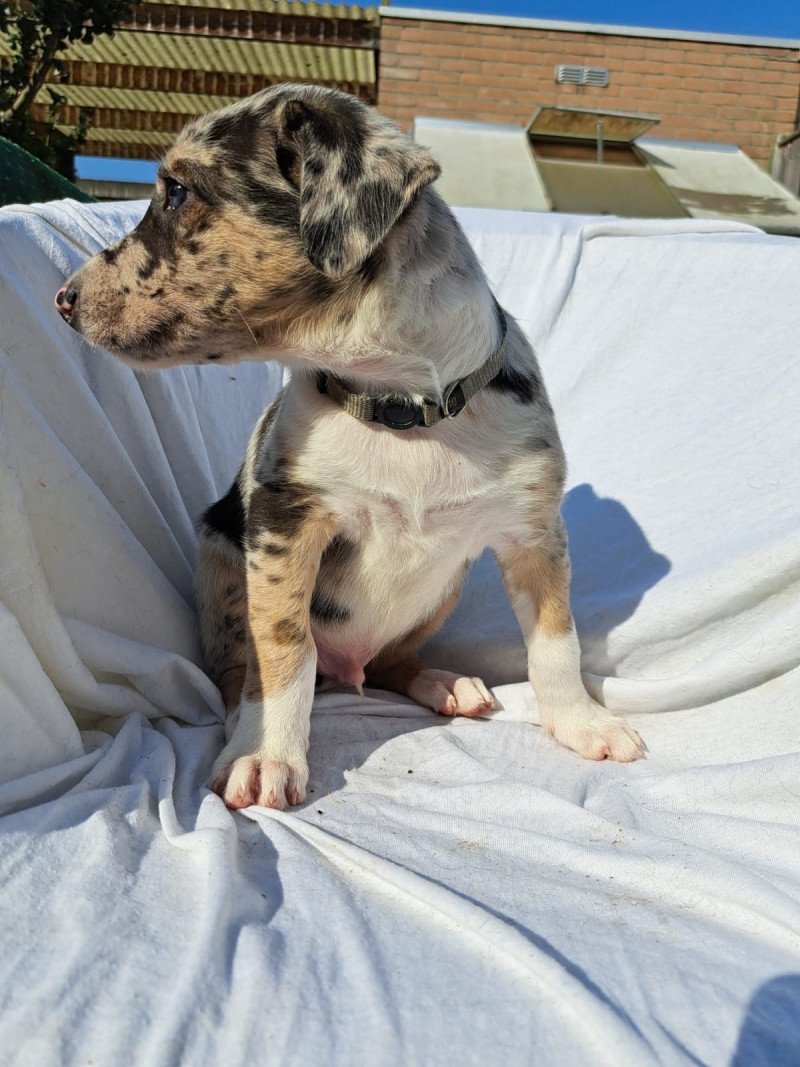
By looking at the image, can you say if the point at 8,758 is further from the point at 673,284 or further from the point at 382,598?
the point at 673,284

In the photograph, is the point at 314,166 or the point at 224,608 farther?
the point at 224,608

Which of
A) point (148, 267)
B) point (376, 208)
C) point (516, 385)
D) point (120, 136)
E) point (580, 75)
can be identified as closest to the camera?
point (376, 208)

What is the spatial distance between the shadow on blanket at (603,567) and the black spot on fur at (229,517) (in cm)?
133

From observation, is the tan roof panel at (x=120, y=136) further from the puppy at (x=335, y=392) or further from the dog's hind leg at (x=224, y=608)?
the puppy at (x=335, y=392)

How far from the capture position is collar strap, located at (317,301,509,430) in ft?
8.20

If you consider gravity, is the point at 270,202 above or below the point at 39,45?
below

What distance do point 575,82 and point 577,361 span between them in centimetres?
1078

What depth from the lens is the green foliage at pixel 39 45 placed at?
22.7 ft

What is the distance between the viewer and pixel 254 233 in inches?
92.0

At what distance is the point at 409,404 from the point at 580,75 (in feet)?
42.3

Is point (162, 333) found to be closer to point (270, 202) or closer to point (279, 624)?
point (270, 202)

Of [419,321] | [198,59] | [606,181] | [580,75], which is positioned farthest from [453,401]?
[198,59]

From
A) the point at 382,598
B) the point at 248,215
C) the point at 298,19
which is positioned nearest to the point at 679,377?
the point at 382,598

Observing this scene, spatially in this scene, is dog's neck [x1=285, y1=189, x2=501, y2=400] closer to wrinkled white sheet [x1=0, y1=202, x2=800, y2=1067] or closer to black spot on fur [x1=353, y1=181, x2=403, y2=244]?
black spot on fur [x1=353, y1=181, x2=403, y2=244]
